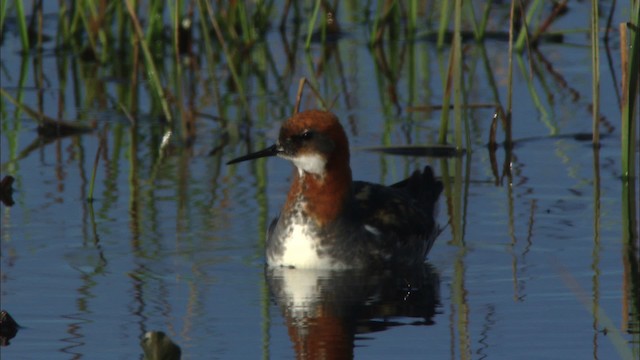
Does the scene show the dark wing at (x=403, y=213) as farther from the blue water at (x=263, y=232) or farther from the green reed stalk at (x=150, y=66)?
the green reed stalk at (x=150, y=66)

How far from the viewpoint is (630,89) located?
369 inches

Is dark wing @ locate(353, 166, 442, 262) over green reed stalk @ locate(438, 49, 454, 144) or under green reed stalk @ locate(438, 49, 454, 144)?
under

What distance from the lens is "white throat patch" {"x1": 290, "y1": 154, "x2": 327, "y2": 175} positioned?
28.5ft

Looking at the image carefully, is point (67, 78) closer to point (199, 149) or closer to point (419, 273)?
point (199, 149)

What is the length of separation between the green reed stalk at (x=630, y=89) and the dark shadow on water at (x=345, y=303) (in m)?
1.69

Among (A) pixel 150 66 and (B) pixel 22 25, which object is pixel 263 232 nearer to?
(A) pixel 150 66

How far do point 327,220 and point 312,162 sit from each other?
0.34 meters

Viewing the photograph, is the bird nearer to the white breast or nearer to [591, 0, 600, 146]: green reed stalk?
the white breast

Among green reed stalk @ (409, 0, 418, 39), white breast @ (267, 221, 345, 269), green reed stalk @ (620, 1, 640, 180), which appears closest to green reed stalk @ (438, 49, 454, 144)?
green reed stalk @ (620, 1, 640, 180)

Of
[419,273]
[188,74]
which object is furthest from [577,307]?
[188,74]

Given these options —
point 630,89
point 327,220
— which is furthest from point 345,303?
point 630,89

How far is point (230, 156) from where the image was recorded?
1128cm

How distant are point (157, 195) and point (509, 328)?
11.5 ft

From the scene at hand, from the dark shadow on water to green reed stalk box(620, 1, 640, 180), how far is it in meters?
1.69
